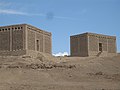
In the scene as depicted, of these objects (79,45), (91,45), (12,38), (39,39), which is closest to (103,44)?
(91,45)

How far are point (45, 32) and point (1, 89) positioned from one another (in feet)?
67.9

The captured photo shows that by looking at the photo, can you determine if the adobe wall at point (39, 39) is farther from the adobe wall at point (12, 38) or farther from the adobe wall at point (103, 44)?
the adobe wall at point (103, 44)

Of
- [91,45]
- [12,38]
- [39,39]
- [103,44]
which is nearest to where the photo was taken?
[12,38]

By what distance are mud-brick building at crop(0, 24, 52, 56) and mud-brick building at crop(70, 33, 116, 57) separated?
31.1 ft

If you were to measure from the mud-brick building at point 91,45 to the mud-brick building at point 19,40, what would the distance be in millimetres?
9476

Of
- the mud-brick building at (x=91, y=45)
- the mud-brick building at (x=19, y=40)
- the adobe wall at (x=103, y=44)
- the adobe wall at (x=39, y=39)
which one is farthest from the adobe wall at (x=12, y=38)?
the adobe wall at (x=103, y=44)

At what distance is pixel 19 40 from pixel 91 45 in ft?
44.3

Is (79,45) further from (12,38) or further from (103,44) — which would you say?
(12,38)

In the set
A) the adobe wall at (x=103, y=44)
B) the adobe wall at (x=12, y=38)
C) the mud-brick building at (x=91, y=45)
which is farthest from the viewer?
the adobe wall at (x=103, y=44)

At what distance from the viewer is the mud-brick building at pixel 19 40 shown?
29.4 m

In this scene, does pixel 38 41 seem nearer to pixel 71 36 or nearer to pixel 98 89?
pixel 71 36

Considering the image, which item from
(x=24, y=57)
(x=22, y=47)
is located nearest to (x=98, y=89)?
(x=24, y=57)

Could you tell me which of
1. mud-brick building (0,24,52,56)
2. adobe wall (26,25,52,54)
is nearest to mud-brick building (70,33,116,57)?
adobe wall (26,25,52,54)

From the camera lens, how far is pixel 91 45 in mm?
39438
